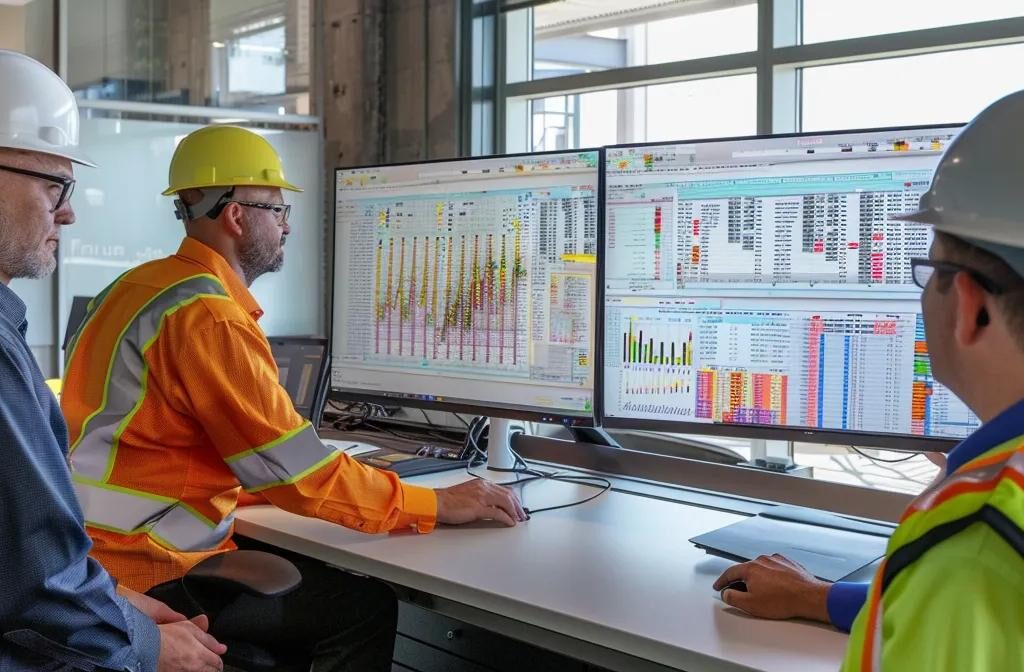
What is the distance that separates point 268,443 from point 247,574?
22 cm

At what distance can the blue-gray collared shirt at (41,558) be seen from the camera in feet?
4.03

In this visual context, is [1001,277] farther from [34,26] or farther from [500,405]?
[34,26]

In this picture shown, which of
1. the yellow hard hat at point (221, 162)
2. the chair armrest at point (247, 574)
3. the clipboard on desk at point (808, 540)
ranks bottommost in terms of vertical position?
the chair armrest at point (247, 574)

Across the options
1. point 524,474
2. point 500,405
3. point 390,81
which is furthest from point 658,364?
point 390,81

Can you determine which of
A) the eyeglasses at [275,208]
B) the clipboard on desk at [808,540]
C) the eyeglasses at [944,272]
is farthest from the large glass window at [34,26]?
the eyeglasses at [944,272]

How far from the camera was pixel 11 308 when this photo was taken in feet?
4.53

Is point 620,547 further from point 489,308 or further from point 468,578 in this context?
point 489,308

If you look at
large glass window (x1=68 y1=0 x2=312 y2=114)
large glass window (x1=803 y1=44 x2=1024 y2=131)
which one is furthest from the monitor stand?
large glass window (x1=68 y1=0 x2=312 y2=114)

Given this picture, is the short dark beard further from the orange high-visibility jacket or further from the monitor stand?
the monitor stand

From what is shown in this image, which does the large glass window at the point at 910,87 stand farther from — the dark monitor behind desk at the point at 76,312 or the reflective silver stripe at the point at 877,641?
the dark monitor behind desk at the point at 76,312

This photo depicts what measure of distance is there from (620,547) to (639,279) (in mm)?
514

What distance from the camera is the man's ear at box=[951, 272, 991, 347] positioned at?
31.9 inches

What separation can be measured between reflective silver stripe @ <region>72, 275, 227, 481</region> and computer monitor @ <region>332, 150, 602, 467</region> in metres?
0.53

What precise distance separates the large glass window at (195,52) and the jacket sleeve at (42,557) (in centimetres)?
274
